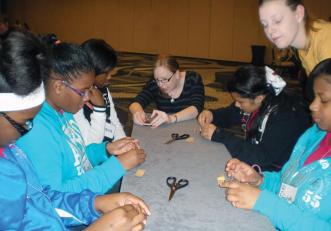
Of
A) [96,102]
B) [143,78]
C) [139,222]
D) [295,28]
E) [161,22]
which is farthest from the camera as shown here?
[161,22]

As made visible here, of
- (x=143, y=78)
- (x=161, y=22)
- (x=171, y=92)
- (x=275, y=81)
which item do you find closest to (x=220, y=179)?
(x=275, y=81)

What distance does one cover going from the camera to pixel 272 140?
220 cm

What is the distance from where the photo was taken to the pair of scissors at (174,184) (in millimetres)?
1566

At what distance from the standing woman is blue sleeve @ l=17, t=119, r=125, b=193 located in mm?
1270

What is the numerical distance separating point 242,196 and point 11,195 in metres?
0.88

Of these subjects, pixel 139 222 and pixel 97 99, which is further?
pixel 97 99

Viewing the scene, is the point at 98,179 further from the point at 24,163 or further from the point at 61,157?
the point at 24,163

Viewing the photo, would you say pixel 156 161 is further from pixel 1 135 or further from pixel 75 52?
pixel 1 135

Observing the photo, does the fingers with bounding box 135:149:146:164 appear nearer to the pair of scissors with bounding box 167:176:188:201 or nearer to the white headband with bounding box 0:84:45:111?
the pair of scissors with bounding box 167:176:188:201

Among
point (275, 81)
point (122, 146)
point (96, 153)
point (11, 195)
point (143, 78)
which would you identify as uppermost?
point (275, 81)

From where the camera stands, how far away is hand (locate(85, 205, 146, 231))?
4.22 ft

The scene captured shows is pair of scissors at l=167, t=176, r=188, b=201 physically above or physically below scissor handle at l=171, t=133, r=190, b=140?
above

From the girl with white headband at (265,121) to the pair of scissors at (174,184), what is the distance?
0.63m

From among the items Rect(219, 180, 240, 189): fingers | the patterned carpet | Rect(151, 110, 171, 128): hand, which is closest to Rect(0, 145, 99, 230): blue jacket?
→ Rect(219, 180, 240, 189): fingers
